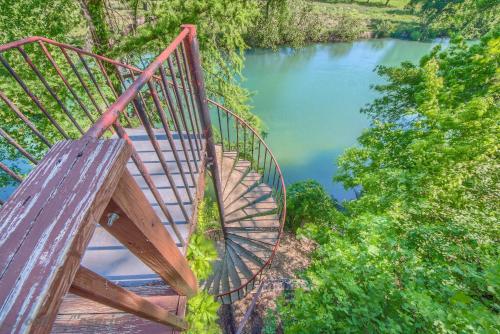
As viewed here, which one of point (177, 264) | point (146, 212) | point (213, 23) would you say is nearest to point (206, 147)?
point (177, 264)

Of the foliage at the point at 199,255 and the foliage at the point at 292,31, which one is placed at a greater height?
the foliage at the point at 292,31

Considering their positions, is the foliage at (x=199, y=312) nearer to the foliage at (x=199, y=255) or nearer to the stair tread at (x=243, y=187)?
the foliage at (x=199, y=255)

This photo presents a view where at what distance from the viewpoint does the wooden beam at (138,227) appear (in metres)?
0.68

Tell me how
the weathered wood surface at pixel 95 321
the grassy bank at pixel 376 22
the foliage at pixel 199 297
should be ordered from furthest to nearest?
the grassy bank at pixel 376 22 → the foliage at pixel 199 297 → the weathered wood surface at pixel 95 321

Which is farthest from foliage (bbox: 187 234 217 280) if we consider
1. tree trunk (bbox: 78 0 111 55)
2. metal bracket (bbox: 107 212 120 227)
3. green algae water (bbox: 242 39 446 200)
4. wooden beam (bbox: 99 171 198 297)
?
green algae water (bbox: 242 39 446 200)

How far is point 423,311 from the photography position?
1.39 m

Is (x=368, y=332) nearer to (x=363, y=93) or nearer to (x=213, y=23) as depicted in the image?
(x=213, y=23)

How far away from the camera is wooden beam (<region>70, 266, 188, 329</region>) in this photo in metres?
0.63

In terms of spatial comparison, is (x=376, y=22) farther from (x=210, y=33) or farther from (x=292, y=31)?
(x=210, y=33)

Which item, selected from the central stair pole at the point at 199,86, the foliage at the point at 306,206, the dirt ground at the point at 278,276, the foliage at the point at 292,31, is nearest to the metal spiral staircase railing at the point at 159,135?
the central stair pole at the point at 199,86

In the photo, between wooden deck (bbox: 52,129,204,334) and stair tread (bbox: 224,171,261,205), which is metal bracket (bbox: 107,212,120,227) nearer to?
wooden deck (bbox: 52,129,204,334)

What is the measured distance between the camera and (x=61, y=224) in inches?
19.3

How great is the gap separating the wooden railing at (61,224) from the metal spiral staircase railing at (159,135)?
140 mm

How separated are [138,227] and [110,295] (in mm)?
249
